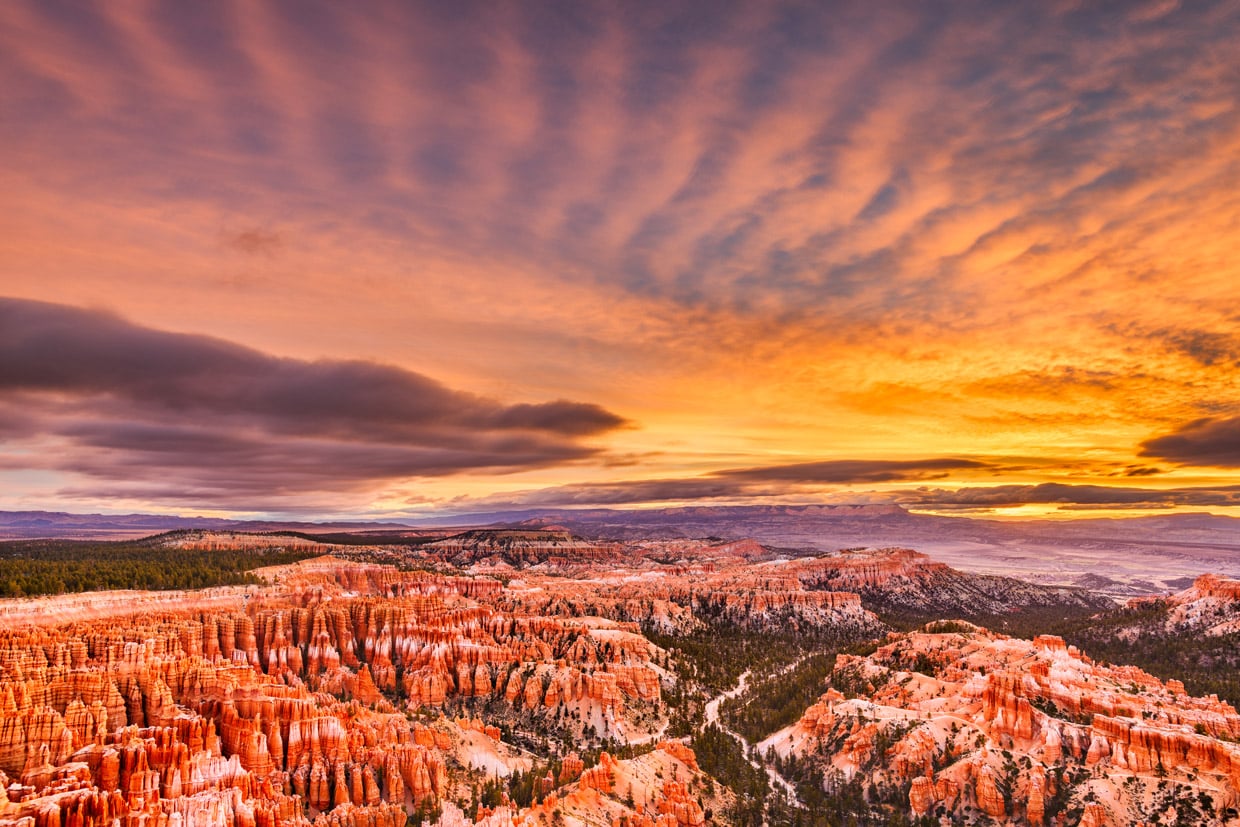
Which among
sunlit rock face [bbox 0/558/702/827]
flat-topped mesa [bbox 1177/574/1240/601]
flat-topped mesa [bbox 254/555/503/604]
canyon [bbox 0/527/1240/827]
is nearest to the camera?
sunlit rock face [bbox 0/558/702/827]

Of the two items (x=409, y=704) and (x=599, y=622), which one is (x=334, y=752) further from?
(x=599, y=622)

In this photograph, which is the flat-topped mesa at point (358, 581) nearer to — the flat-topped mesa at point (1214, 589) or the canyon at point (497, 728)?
the canyon at point (497, 728)

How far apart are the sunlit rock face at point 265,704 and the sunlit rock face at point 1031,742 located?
26.9 metres

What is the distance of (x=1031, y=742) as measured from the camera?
268 feet

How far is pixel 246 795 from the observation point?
51.9m

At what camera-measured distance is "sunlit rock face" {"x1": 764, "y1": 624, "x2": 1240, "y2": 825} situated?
69.0m

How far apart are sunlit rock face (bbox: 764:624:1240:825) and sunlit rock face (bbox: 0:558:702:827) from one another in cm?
2688

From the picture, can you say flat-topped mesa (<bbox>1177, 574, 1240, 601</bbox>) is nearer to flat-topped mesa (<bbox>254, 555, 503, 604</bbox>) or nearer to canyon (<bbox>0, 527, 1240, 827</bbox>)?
canyon (<bbox>0, 527, 1240, 827</bbox>)

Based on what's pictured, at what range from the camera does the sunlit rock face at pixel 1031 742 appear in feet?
226

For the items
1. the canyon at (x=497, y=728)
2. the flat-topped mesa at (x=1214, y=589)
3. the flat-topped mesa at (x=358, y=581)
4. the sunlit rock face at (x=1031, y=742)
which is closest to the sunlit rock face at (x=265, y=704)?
the canyon at (x=497, y=728)

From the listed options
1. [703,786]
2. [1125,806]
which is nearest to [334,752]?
[703,786]

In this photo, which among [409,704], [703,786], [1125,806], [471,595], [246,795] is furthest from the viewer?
[471,595]

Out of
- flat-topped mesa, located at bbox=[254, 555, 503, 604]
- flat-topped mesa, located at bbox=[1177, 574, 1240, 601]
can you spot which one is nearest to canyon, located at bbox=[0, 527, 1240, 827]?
flat-topped mesa, located at bbox=[254, 555, 503, 604]

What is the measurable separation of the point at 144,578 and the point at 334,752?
83843mm
